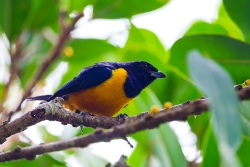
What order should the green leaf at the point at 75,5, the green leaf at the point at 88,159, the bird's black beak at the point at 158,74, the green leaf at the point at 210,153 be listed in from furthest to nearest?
1. the green leaf at the point at 75,5
2. the bird's black beak at the point at 158,74
3. the green leaf at the point at 88,159
4. the green leaf at the point at 210,153

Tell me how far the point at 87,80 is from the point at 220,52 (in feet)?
3.02

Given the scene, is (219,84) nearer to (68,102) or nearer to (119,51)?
(68,102)

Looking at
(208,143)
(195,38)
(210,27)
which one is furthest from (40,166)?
(210,27)

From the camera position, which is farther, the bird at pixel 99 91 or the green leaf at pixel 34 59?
the green leaf at pixel 34 59

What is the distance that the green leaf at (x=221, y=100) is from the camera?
89 cm

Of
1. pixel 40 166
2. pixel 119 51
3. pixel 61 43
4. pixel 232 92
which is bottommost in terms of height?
pixel 232 92

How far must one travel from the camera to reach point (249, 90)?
1034 millimetres

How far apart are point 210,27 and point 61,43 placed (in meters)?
1.16

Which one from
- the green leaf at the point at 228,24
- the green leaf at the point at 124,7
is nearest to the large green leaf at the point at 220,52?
the green leaf at the point at 228,24

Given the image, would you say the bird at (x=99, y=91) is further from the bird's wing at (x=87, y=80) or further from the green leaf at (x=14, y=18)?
the green leaf at (x=14, y=18)

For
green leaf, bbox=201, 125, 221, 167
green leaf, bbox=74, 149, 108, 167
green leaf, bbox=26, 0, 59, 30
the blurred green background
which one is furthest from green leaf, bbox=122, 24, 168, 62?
green leaf, bbox=201, 125, 221, 167

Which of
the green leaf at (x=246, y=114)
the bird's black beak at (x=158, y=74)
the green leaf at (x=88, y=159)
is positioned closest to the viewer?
the green leaf at (x=246, y=114)

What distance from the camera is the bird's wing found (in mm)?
2789

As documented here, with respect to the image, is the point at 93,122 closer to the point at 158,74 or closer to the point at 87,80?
the point at 87,80
